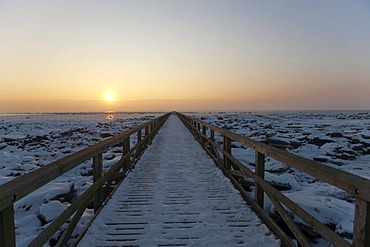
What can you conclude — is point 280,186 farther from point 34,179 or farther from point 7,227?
point 7,227

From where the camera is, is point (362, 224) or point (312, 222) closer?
point (362, 224)

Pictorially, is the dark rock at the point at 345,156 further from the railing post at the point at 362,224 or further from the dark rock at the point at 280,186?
the railing post at the point at 362,224

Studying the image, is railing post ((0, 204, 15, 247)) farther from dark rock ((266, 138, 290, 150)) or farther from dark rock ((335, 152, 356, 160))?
dark rock ((335, 152, 356, 160))

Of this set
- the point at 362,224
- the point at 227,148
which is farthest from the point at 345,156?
the point at 362,224

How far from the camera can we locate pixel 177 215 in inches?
163

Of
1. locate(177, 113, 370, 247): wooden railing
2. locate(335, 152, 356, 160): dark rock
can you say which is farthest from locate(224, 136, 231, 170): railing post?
locate(335, 152, 356, 160): dark rock

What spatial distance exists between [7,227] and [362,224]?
231cm

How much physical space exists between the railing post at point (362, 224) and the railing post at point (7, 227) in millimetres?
2291

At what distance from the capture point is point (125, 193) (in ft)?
17.6

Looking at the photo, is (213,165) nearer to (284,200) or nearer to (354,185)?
(284,200)

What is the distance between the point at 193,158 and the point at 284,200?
6.38 m

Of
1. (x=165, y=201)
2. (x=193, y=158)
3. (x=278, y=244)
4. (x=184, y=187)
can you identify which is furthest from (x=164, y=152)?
(x=278, y=244)

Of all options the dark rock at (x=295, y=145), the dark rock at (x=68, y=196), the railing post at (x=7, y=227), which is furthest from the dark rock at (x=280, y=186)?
the dark rock at (x=295, y=145)

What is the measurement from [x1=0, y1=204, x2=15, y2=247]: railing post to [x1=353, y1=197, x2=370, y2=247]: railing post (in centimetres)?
229
